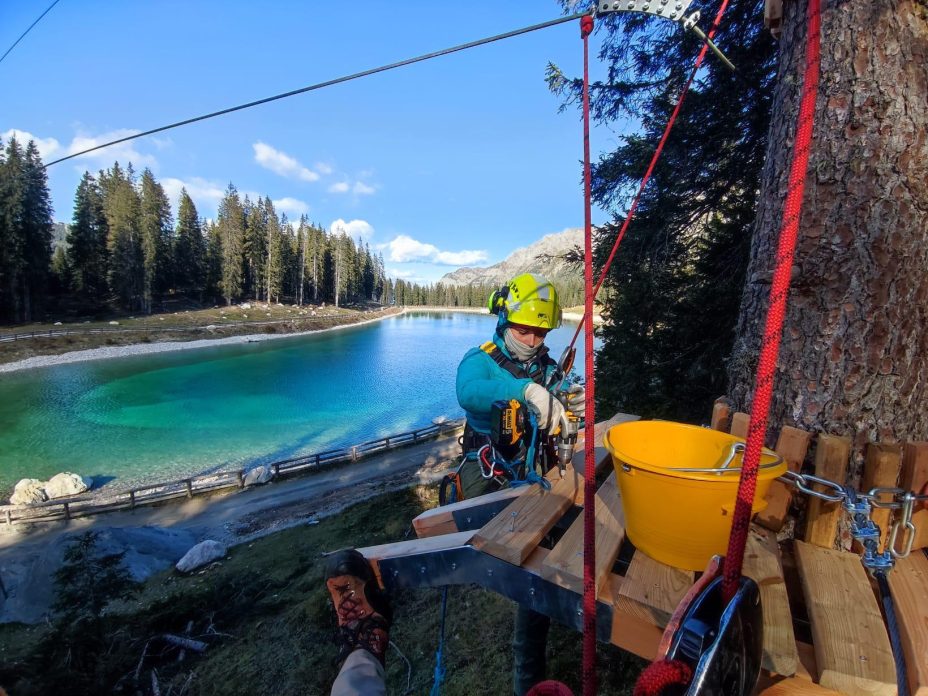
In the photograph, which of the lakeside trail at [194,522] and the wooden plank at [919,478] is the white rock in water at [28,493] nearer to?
the lakeside trail at [194,522]

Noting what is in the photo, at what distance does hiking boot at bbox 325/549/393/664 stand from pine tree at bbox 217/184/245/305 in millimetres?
69242

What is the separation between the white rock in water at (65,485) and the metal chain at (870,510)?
22.3 meters

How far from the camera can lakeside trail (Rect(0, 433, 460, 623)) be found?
964 cm

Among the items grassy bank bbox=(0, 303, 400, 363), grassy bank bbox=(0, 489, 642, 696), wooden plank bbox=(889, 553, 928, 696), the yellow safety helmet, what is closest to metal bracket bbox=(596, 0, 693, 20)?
the yellow safety helmet

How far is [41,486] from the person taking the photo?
15664 mm

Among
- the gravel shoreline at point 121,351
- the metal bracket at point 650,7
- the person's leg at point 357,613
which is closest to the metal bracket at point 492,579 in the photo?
the person's leg at point 357,613

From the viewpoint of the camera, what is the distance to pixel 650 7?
7.25 feet

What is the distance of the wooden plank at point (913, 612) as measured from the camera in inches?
45.9

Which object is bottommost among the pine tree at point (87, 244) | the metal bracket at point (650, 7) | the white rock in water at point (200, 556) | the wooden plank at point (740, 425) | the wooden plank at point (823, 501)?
the white rock in water at point (200, 556)

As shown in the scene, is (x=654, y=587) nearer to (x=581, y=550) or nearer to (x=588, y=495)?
(x=581, y=550)

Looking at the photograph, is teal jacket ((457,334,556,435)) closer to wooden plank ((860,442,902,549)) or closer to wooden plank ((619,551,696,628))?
wooden plank ((619,551,696,628))

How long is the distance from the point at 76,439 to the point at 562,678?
91.0 ft

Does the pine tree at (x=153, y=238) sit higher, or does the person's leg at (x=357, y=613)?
the pine tree at (x=153, y=238)

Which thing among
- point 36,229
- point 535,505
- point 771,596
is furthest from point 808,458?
point 36,229
